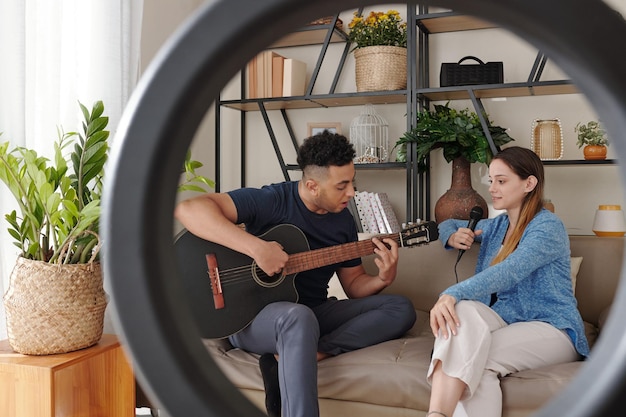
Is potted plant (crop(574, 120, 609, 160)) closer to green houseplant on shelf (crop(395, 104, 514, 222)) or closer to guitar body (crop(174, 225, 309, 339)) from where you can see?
green houseplant on shelf (crop(395, 104, 514, 222))

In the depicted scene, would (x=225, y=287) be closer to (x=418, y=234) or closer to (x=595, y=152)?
(x=418, y=234)

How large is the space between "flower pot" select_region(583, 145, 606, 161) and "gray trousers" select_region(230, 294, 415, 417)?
49.8 inches

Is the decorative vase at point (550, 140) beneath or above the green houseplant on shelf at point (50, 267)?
above

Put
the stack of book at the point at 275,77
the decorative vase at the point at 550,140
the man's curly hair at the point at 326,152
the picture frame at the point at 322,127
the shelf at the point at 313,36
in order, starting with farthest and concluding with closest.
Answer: the picture frame at the point at 322,127, the stack of book at the point at 275,77, the shelf at the point at 313,36, the decorative vase at the point at 550,140, the man's curly hair at the point at 326,152

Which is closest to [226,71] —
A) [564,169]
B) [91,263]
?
[91,263]

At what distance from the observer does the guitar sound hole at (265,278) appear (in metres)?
1.93

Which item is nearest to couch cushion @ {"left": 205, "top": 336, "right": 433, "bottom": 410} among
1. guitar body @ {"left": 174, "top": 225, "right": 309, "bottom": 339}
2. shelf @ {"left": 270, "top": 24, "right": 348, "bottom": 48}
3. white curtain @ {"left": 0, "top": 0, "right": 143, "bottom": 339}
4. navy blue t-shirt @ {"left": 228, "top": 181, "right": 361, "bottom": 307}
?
guitar body @ {"left": 174, "top": 225, "right": 309, "bottom": 339}

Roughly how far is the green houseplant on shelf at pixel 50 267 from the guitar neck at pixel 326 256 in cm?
47

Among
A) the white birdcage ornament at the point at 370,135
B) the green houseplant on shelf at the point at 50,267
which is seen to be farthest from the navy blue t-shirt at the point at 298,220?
the white birdcage ornament at the point at 370,135

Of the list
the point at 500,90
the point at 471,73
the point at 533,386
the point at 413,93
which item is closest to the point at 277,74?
the point at 413,93

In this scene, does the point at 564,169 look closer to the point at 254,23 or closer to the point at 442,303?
the point at 442,303

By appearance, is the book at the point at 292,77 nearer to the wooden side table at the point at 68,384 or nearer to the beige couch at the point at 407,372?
the beige couch at the point at 407,372

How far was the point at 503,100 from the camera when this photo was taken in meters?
3.09

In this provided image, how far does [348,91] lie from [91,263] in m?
1.96
